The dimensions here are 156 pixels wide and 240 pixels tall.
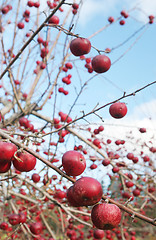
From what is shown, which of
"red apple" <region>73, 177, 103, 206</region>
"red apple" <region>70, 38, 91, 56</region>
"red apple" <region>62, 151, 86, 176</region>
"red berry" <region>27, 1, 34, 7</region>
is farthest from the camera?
"red berry" <region>27, 1, 34, 7</region>

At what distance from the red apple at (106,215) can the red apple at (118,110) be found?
93 cm

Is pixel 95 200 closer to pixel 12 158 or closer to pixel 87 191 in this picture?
pixel 87 191

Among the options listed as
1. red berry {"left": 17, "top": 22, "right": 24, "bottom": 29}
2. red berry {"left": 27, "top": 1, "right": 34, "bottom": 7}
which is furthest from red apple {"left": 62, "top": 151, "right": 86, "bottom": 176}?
red berry {"left": 27, "top": 1, "right": 34, "bottom": 7}

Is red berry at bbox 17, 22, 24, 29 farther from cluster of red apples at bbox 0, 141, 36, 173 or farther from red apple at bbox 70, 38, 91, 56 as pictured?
cluster of red apples at bbox 0, 141, 36, 173

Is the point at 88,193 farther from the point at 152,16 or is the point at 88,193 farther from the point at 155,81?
the point at 152,16

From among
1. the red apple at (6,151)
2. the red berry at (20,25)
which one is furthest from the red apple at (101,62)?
the red berry at (20,25)

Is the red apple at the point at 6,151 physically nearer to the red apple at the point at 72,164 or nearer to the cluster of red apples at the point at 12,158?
the cluster of red apples at the point at 12,158

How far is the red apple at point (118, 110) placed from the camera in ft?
6.20

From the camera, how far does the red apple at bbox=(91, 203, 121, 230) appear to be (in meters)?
1.07

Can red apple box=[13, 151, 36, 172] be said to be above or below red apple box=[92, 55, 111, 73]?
below

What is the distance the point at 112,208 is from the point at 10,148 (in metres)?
0.58

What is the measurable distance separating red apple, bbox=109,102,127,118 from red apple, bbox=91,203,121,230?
3.06ft

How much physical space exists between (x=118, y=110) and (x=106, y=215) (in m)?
1.00

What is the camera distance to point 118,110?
1.89 metres
